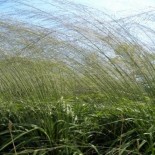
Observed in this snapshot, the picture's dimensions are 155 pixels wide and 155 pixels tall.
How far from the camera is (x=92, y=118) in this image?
9.44ft

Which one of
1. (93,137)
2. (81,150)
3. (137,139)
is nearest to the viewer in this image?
(137,139)

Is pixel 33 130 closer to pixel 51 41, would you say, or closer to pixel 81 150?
pixel 81 150

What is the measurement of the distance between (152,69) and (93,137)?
0.65 m

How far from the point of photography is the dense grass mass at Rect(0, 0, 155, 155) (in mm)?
2768

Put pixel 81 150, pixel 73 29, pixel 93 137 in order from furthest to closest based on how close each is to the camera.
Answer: pixel 73 29 < pixel 93 137 < pixel 81 150

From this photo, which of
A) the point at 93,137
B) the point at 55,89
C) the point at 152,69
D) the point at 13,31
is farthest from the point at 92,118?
the point at 13,31

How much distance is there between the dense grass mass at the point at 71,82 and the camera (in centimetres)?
277

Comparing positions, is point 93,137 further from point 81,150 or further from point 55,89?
point 55,89

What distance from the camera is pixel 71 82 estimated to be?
3.20 meters

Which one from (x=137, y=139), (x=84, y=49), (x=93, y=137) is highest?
(x=84, y=49)

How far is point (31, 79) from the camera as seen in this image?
3.02 meters

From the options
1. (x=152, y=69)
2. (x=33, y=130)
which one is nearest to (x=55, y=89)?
(x=33, y=130)

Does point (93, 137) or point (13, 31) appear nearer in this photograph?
point (93, 137)

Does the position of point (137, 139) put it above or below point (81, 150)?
above
